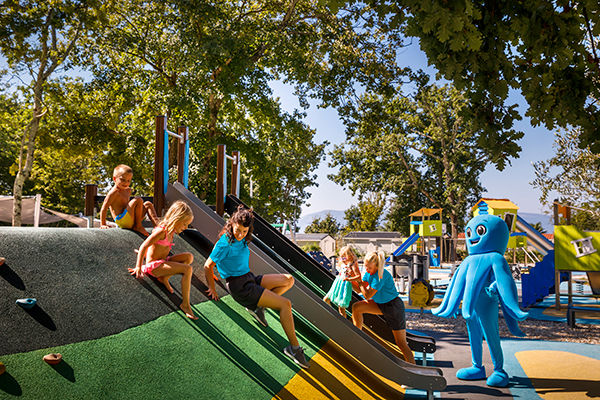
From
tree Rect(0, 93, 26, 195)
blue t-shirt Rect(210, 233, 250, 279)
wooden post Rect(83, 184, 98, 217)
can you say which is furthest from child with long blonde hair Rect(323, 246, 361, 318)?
tree Rect(0, 93, 26, 195)

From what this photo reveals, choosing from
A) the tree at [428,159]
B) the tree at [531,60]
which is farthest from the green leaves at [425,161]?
the tree at [531,60]

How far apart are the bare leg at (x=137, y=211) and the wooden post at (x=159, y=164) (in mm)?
532

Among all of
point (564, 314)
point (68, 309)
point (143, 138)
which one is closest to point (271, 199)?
point (143, 138)

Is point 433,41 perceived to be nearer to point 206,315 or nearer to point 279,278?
point 279,278

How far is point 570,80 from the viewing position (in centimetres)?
332

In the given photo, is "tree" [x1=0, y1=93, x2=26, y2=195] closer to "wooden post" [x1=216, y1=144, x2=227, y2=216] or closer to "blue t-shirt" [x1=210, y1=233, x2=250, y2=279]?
"wooden post" [x1=216, y1=144, x2=227, y2=216]

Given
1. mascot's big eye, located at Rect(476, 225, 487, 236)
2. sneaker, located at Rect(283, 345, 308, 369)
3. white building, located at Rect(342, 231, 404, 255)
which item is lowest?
white building, located at Rect(342, 231, 404, 255)

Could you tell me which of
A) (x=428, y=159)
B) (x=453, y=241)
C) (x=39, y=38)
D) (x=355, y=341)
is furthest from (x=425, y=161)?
(x=355, y=341)

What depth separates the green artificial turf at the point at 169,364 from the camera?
3.22m

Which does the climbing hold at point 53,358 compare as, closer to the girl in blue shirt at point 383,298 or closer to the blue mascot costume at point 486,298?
the girl in blue shirt at point 383,298

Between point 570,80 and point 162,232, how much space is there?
416 cm

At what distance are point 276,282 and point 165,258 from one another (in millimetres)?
1346

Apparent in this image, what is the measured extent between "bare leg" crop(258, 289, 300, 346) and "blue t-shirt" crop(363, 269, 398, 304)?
1624 millimetres

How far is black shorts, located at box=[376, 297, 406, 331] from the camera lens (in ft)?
19.7
